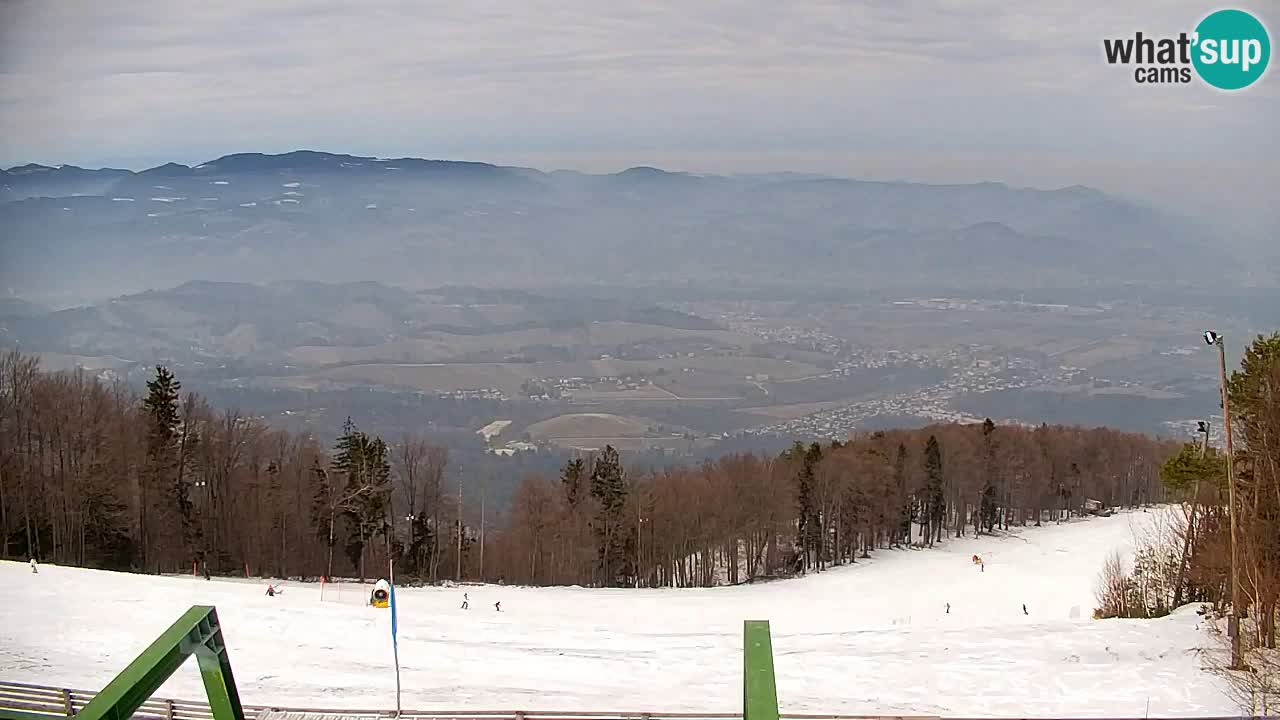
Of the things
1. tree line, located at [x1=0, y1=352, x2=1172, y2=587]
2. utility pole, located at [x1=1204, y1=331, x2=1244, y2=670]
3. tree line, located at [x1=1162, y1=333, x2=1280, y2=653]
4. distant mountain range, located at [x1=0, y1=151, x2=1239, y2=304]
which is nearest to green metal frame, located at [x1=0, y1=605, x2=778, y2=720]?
utility pole, located at [x1=1204, y1=331, x2=1244, y2=670]

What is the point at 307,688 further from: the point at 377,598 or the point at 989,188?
the point at 989,188

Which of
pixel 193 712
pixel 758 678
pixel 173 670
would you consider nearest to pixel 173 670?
pixel 173 670

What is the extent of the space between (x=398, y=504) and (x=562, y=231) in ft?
339

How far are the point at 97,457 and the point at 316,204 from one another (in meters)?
112

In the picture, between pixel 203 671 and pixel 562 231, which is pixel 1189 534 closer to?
pixel 203 671

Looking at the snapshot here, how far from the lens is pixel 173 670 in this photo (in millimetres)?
3645

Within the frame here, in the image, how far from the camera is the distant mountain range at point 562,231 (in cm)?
10488

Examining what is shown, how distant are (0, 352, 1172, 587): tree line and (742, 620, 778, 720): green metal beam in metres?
19.8

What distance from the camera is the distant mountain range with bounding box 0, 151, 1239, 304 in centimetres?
10488

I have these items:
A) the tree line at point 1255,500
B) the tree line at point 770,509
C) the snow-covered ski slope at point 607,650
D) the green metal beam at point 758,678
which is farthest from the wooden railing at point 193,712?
the tree line at point 770,509

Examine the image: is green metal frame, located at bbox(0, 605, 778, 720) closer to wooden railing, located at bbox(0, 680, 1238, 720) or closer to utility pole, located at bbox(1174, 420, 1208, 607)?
wooden railing, located at bbox(0, 680, 1238, 720)

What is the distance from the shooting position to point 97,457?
23.0 m

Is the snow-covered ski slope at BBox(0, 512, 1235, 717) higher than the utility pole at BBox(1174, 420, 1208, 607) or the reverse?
the reverse

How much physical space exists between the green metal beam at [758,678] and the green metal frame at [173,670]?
179 cm
